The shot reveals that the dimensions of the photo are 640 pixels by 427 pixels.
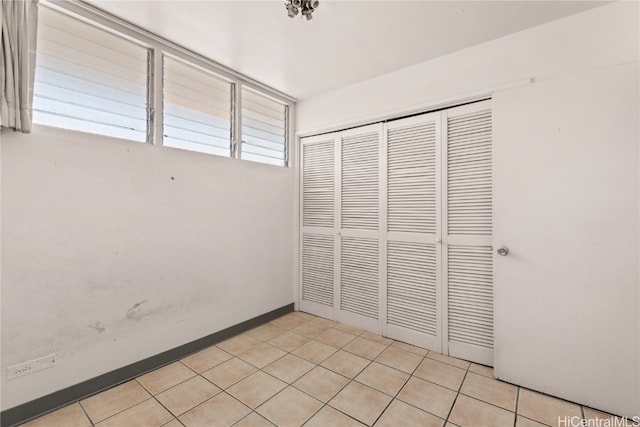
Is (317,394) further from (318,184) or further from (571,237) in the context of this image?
(318,184)

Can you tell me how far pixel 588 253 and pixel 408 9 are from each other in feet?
6.53

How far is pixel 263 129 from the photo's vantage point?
323 centimetres

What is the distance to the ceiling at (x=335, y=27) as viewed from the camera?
1.88m

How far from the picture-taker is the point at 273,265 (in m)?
3.22

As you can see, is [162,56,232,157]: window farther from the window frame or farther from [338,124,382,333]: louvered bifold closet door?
[338,124,382,333]: louvered bifold closet door

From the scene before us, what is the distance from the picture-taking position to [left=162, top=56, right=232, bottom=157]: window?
7.89 ft

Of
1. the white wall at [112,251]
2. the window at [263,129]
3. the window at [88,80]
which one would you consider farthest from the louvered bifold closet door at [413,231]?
the window at [88,80]

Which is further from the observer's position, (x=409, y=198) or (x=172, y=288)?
(x=409, y=198)

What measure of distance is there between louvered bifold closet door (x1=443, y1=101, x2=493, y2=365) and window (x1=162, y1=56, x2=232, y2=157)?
7.01 feet

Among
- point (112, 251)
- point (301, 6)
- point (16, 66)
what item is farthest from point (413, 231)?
point (16, 66)

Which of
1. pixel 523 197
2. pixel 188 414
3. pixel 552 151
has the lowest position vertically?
pixel 188 414

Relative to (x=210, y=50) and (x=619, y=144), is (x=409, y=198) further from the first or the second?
(x=210, y=50)

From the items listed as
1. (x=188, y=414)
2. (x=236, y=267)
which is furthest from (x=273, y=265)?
(x=188, y=414)

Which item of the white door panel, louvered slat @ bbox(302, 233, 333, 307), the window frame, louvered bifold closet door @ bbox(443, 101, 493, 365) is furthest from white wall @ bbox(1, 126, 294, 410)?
the white door panel
